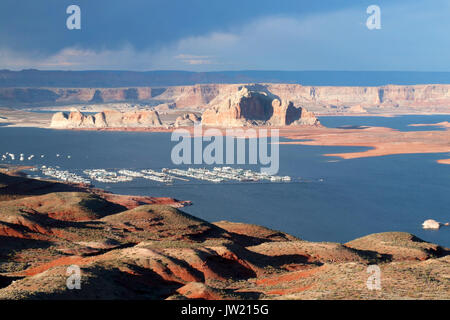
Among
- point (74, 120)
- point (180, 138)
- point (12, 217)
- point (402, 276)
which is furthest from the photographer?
point (74, 120)

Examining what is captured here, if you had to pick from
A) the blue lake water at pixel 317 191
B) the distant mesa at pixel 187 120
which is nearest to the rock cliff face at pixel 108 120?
the distant mesa at pixel 187 120

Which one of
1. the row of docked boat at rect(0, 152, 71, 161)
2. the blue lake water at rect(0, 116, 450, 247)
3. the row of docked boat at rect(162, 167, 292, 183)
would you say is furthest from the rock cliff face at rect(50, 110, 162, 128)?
the row of docked boat at rect(162, 167, 292, 183)

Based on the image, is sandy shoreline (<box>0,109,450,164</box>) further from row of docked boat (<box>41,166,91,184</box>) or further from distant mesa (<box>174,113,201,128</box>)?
row of docked boat (<box>41,166,91,184</box>)

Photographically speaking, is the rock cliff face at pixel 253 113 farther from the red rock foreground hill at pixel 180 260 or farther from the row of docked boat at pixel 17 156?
Result: the red rock foreground hill at pixel 180 260

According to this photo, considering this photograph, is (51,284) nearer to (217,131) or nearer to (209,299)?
(209,299)

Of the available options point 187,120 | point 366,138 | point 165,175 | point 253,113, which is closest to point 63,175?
point 165,175

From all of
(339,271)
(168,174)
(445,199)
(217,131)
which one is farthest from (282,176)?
(217,131)
